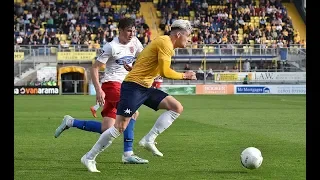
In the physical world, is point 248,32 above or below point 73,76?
above

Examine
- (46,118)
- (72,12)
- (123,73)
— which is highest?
(72,12)

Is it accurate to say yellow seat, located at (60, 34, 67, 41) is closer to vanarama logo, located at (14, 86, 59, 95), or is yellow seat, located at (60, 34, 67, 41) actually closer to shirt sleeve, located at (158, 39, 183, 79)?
vanarama logo, located at (14, 86, 59, 95)

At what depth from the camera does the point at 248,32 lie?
A: 195 ft

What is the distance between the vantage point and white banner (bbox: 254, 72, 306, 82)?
52094 millimetres

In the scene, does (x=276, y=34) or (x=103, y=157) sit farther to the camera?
(x=276, y=34)

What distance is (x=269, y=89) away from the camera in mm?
51969

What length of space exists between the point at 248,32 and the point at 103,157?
4788cm

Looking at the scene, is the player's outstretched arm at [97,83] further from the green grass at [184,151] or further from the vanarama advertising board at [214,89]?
the vanarama advertising board at [214,89]

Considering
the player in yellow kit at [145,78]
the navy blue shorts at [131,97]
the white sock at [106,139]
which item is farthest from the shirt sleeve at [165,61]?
the white sock at [106,139]

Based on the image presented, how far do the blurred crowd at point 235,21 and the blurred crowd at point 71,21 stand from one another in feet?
11.1

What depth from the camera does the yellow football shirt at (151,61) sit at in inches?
418
